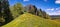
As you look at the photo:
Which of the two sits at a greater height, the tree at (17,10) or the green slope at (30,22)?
the tree at (17,10)

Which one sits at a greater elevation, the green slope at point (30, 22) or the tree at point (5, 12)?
the tree at point (5, 12)

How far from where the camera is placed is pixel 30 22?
3.57ft

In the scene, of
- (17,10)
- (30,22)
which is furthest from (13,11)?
(30,22)

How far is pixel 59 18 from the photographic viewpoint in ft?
3.63

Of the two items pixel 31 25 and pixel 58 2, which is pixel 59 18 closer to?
pixel 58 2

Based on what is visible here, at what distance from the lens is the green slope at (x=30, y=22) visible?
42.5 inches

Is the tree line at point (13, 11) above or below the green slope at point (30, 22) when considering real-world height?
above

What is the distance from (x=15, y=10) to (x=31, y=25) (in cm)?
24

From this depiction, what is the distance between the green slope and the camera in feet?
3.54

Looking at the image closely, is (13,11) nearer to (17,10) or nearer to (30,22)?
(17,10)

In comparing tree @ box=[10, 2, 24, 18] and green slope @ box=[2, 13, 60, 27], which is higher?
tree @ box=[10, 2, 24, 18]

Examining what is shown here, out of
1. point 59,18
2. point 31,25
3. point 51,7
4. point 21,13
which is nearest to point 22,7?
point 21,13

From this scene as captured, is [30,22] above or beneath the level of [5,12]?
beneath

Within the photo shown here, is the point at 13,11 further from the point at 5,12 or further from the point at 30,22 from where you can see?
the point at 30,22
